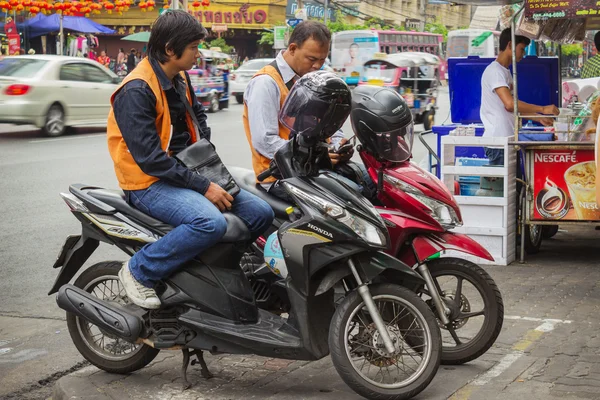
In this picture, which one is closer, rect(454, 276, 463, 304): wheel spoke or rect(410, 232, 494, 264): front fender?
rect(410, 232, 494, 264): front fender

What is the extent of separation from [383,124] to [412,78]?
73.4 ft

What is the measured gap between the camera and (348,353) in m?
4.12

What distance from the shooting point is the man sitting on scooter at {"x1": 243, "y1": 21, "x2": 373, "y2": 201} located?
4.95 meters

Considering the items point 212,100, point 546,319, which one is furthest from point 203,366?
point 212,100

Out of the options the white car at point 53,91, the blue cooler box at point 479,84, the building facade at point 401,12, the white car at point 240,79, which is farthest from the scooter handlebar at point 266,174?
the building facade at point 401,12

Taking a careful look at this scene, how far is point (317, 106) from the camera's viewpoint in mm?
4336

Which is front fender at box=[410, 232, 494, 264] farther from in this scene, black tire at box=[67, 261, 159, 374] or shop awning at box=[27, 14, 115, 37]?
shop awning at box=[27, 14, 115, 37]

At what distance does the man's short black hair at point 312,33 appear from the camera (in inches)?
199

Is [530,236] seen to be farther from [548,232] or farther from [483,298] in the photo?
[483,298]

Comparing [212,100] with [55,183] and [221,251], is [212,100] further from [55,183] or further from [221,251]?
[221,251]

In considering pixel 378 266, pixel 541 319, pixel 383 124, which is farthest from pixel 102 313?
pixel 541 319

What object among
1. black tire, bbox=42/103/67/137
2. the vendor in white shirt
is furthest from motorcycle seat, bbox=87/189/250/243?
black tire, bbox=42/103/67/137

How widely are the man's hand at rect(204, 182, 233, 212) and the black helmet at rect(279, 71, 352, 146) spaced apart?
1.44 ft

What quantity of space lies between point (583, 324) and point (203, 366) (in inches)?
93.7
